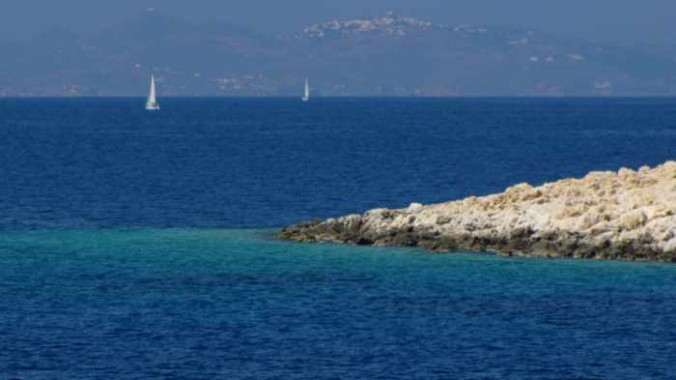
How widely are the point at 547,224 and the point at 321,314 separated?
16.0 m

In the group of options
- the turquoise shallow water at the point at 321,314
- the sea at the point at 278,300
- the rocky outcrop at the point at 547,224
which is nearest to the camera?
the turquoise shallow water at the point at 321,314

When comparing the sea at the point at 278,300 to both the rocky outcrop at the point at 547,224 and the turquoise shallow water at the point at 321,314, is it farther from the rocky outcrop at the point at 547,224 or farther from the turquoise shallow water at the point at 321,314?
the rocky outcrop at the point at 547,224

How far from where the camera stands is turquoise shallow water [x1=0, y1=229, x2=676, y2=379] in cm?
3956

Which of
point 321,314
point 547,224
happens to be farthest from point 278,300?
point 547,224

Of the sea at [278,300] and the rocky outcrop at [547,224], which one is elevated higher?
the rocky outcrop at [547,224]

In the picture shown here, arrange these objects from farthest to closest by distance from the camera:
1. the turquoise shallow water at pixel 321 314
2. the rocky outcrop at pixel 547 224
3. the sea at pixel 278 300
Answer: the rocky outcrop at pixel 547 224 → the sea at pixel 278 300 → the turquoise shallow water at pixel 321 314

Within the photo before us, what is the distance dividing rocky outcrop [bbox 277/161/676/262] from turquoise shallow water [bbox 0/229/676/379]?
1.76 m

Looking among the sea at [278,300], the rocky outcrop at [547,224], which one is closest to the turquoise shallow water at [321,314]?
the sea at [278,300]

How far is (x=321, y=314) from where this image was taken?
1834 inches

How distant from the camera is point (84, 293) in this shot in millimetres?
49906

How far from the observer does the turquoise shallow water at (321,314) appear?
3956cm

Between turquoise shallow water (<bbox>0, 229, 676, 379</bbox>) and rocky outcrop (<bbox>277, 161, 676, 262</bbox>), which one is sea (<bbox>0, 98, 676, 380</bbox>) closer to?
turquoise shallow water (<bbox>0, 229, 676, 379</bbox>)

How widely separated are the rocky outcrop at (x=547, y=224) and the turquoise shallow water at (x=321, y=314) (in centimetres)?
176

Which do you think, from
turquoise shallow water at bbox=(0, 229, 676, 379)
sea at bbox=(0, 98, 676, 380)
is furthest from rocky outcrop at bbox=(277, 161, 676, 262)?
turquoise shallow water at bbox=(0, 229, 676, 379)
